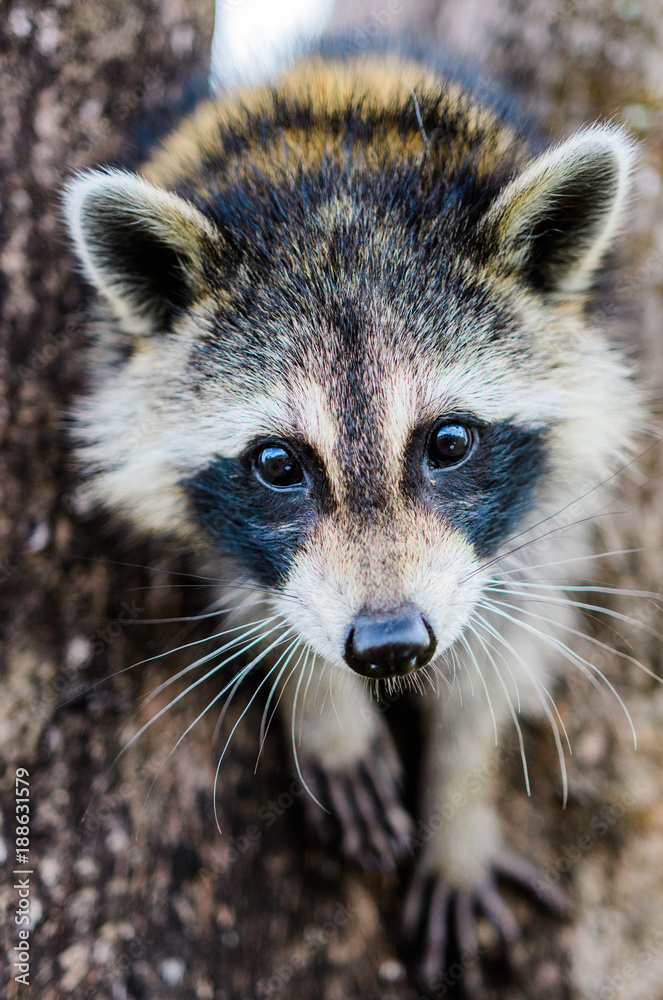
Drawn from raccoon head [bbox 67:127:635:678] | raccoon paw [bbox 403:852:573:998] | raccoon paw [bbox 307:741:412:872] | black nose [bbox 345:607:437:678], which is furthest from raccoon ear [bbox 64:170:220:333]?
raccoon paw [bbox 403:852:573:998]

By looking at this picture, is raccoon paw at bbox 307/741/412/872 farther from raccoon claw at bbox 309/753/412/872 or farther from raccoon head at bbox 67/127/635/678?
raccoon head at bbox 67/127/635/678

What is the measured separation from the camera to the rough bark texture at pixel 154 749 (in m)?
2.60

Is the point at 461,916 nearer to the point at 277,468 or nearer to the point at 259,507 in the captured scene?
the point at 259,507

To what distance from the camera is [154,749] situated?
2865 mm

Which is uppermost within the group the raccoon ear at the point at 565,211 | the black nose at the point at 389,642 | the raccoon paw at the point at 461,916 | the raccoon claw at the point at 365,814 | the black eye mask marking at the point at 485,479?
the raccoon ear at the point at 565,211

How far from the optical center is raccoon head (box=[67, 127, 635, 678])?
2359 mm

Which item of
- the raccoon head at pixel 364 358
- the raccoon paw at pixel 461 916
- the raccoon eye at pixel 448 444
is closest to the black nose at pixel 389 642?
the raccoon head at pixel 364 358

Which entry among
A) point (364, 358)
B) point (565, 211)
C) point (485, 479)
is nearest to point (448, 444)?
point (485, 479)

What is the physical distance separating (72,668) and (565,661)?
211 cm

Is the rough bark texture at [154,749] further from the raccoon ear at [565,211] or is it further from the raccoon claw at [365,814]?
the raccoon ear at [565,211]

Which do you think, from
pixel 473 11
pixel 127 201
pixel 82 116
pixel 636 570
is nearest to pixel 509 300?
pixel 127 201

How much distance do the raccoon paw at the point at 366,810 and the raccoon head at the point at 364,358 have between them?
1063mm

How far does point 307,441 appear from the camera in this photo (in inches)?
95.8

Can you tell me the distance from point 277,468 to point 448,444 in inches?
22.4
